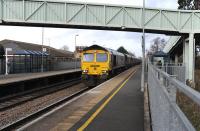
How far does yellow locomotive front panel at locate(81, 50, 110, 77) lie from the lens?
26750 mm

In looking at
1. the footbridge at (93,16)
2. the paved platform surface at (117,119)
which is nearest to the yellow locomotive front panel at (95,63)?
the footbridge at (93,16)

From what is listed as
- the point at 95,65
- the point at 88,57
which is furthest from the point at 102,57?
the point at 88,57

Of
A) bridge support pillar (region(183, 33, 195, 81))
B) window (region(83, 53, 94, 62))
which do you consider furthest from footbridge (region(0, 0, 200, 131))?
window (region(83, 53, 94, 62))

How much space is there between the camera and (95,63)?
A: 27094 mm

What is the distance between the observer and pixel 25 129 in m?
8.80

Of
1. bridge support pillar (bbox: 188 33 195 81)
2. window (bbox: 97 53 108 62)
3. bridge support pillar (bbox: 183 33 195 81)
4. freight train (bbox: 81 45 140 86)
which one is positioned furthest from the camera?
bridge support pillar (bbox: 183 33 195 81)

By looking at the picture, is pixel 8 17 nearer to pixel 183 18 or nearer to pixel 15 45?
pixel 183 18

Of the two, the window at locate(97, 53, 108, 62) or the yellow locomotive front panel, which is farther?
the window at locate(97, 53, 108, 62)

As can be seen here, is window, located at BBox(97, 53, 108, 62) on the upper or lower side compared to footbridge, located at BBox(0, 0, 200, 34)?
lower

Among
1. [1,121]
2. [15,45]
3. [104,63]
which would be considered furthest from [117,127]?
[15,45]

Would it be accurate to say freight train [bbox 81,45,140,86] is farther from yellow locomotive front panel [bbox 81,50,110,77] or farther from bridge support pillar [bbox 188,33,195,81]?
bridge support pillar [bbox 188,33,195,81]

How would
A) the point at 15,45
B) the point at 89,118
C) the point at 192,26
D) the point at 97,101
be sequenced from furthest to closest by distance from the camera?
the point at 15,45
the point at 192,26
the point at 97,101
the point at 89,118

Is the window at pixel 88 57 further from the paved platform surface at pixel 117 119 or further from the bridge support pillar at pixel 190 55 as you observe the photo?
the paved platform surface at pixel 117 119

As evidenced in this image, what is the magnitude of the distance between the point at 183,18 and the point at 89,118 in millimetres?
28161
